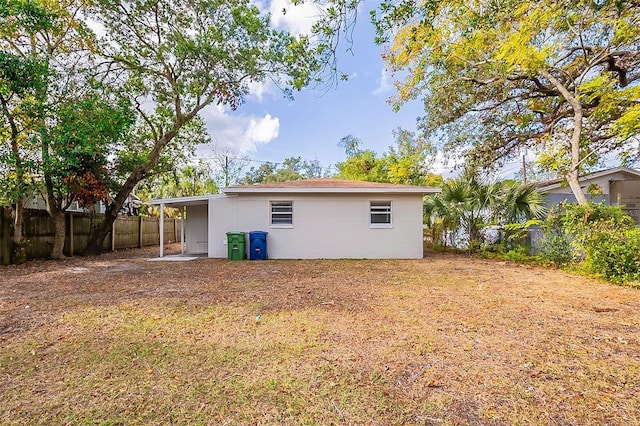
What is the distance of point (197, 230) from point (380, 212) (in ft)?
Answer: 25.5

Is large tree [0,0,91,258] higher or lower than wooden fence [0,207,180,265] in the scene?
higher

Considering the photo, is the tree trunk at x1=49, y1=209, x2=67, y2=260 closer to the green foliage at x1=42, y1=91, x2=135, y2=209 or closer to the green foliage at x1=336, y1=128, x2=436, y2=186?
the green foliage at x1=42, y1=91, x2=135, y2=209

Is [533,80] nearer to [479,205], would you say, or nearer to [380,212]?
[479,205]

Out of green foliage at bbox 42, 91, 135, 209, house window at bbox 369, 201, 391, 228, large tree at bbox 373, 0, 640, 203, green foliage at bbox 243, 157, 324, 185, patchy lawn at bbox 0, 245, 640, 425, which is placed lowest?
patchy lawn at bbox 0, 245, 640, 425

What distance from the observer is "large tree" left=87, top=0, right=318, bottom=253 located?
1164 cm

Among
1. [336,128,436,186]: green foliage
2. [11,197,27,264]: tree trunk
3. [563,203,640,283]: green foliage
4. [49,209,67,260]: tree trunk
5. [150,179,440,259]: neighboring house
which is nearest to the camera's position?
[563,203,640,283]: green foliage

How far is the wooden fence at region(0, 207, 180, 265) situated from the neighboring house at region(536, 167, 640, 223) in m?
17.8

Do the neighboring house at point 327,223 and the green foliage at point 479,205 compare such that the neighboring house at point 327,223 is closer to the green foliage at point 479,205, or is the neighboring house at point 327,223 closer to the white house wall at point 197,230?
the green foliage at point 479,205

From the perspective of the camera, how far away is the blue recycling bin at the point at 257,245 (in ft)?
36.6

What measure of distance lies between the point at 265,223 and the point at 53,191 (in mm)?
6576

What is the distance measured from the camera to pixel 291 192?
11.4 m

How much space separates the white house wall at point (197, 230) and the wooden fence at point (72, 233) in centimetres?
336

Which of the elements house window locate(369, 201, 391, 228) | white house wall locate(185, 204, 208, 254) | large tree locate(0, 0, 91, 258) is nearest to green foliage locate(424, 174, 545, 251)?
house window locate(369, 201, 391, 228)

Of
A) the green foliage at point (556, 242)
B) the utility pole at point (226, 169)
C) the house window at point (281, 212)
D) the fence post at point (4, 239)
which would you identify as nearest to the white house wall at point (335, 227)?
the house window at point (281, 212)
